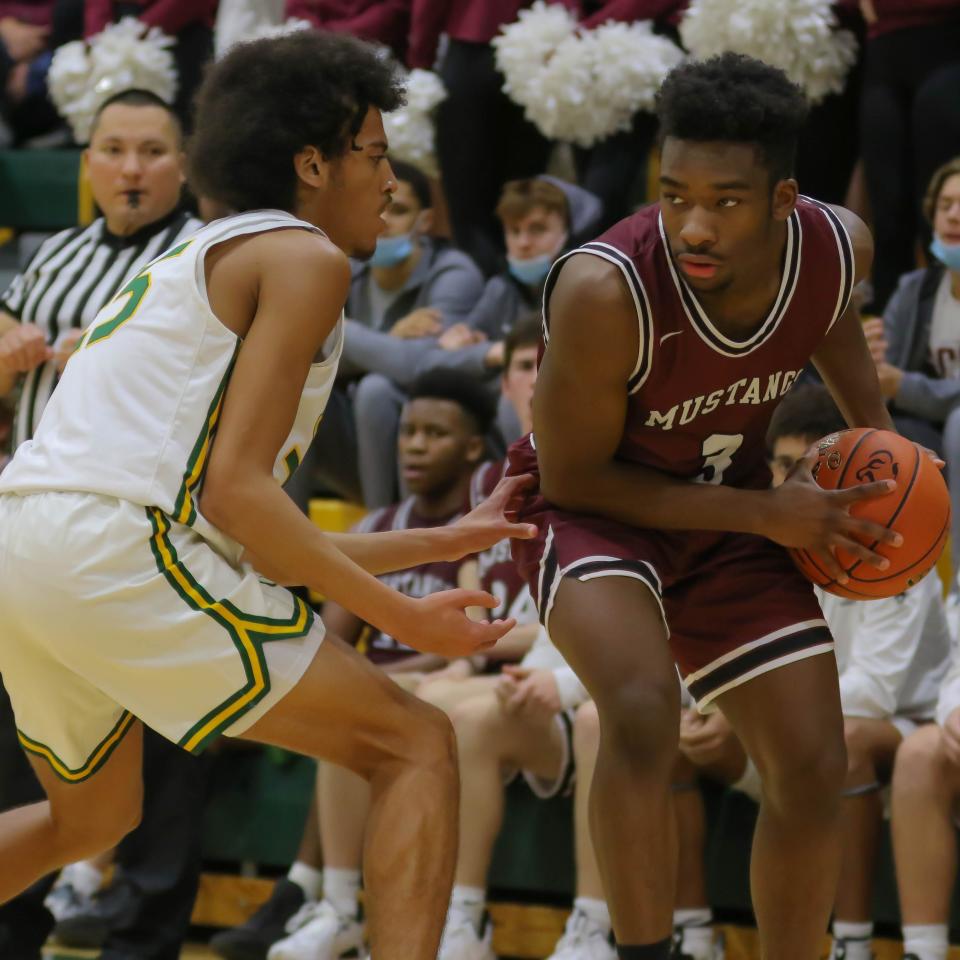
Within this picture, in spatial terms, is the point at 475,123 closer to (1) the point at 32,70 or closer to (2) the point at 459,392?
(2) the point at 459,392

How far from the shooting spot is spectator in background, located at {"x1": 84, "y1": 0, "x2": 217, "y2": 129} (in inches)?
288

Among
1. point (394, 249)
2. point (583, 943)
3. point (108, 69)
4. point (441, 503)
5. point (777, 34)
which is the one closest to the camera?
point (583, 943)

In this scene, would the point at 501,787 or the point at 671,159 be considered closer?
the point at 671,159

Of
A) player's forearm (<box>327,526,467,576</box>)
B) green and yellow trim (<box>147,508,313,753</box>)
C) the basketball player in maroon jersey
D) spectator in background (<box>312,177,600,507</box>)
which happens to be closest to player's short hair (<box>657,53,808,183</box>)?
the basketball player in maroon jersey

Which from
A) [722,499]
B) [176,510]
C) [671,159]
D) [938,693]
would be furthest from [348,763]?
[938,693]

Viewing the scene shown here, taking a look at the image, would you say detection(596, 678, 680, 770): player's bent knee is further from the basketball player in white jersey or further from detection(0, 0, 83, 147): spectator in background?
detection(0, 0, 83, 147): spectator in background

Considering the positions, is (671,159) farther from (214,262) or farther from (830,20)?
(830,20)

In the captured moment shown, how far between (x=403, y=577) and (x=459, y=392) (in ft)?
2.23

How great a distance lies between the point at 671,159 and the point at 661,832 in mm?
1278

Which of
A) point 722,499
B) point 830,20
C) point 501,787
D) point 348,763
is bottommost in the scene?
point 501,787

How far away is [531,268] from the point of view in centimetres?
602

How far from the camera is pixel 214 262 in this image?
114 inches

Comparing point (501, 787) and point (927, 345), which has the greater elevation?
point (927, 345)

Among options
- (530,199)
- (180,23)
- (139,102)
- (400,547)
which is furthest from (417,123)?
(400,547)
